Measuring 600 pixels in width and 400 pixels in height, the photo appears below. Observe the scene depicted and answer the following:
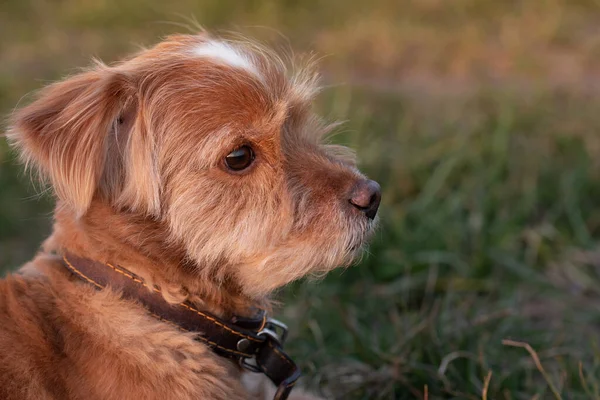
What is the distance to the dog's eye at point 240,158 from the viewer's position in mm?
3004

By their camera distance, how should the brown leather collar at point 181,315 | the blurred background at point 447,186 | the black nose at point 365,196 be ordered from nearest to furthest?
the brown leather collar at point 181,315 → the black nose at point 365,196 → the blurred background at point 447,186

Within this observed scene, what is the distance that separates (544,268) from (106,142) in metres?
3.56

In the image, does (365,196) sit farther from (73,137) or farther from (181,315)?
(73,137)

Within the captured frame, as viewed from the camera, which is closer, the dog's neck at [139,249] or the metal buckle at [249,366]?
the dog's neck at [139,249]

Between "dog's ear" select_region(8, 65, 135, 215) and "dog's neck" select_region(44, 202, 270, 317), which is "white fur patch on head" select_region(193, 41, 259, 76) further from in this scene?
"dog's neck" select_region(44, 202, 270, 317)

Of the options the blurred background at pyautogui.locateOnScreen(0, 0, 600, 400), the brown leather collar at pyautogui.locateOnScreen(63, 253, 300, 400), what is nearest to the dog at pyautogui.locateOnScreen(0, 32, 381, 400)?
the brown leather collar at pyautogui.locateOnScreen(63, 253, 300, 400)

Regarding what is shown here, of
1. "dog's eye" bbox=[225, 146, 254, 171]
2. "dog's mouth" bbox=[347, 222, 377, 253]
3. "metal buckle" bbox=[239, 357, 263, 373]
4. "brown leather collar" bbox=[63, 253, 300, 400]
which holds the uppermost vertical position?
"dog's eye" bbox=[225, 146, 254, 171]

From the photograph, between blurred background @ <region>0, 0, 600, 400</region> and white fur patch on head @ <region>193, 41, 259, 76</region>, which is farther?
blurred background @ <region>0, 0, 600, 400</region>

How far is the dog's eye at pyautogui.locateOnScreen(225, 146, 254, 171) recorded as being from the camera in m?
3.00

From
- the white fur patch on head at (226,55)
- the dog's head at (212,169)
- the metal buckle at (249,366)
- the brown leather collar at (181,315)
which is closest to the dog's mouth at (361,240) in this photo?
the dog's head at (212,169)

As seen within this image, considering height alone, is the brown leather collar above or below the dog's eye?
below

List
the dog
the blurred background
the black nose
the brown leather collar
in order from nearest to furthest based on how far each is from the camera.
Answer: the dog < the brown leather collar < the black nose < the blurred background

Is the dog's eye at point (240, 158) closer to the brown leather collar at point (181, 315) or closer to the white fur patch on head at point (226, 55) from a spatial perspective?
the white fur patch on head at point (226, 55)

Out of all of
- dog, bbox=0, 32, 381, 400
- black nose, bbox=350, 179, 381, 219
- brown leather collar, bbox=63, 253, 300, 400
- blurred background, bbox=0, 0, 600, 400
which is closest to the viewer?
dog, bbox=0, 32, 381, 400
